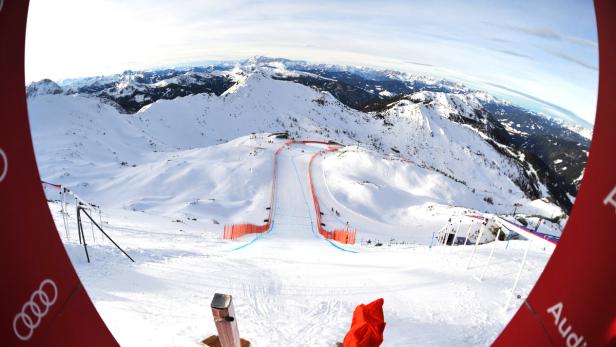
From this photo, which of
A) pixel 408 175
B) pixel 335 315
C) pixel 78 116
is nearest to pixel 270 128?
pixel 78 116

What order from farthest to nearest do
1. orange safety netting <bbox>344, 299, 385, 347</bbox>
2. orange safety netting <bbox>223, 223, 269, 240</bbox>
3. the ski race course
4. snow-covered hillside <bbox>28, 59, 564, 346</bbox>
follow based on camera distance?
orange safety netting <bbox>223, 223, 269, 240</bbox> → snow-covered hillside <bbox>28, 59, 564, 346</bbox> → the ski race course → orange safety netting <bbox>344, 299, 385, 347</bbox>

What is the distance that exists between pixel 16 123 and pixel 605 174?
3176mm

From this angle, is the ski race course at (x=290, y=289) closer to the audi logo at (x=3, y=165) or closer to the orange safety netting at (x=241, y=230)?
the orange safety netting at (x=241, y=230)

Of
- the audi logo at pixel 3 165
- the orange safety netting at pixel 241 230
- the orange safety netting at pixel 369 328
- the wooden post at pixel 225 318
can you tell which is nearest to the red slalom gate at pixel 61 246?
the audi logo at pixel 3 165

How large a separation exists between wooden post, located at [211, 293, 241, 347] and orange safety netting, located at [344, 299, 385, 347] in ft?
5.43

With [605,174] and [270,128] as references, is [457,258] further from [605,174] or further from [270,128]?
[270,128]

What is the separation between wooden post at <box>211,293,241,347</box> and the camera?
8.26ft

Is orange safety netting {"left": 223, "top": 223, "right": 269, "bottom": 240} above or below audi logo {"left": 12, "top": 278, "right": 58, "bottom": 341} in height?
below

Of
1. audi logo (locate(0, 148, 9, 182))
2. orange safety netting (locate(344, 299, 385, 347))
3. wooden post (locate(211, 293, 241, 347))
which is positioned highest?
audi logo (locate(0, 148, 9, 182))

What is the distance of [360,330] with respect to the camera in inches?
155

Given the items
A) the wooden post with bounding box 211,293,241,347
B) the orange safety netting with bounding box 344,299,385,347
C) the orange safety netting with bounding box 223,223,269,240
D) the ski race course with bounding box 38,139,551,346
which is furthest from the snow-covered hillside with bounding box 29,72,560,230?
the wooden post with bounding box 211,293,241,347

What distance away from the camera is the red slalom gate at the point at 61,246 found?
1485mm

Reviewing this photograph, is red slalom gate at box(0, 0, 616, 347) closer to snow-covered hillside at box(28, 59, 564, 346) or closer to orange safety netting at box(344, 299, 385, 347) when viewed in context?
orange safety netting at box(344, 299, 385, 347)

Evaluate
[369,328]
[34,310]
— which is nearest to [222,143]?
[369,328]
